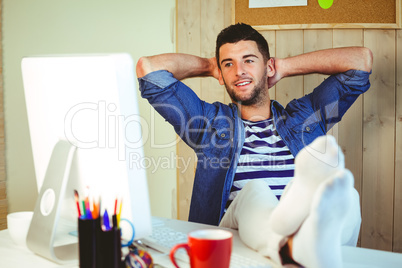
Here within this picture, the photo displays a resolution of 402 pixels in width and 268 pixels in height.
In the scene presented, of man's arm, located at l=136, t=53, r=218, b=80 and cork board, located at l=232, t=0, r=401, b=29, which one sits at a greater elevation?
cork board, located at l=232, t=0, r=401, b=29

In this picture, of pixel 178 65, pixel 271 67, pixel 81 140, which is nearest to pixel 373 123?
pixel 271 67

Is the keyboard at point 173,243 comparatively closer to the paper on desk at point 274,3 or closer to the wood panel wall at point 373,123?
the wood panel wall at point 373,123

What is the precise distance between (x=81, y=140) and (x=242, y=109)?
3.53ft

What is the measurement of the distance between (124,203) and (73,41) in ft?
5.36

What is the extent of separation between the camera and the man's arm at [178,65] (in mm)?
1580

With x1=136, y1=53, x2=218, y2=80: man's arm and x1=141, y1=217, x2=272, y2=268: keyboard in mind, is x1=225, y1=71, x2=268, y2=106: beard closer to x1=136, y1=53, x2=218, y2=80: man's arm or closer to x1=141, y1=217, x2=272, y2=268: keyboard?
x1=136, y1=53, x2=218, y2=80: man's arm

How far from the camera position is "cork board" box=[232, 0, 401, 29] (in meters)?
1.94

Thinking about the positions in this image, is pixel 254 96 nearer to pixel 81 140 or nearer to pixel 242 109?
pixel 242 109

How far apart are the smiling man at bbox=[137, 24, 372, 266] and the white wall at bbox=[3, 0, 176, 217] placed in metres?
0.49

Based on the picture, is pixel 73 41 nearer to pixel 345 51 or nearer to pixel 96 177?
pixel 345 51

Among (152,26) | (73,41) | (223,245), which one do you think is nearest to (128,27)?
(152,26)

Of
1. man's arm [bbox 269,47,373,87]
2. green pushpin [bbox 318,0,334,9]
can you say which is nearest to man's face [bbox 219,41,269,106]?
man's arm [bbox 269,47,373,87]

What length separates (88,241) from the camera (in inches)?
23.8

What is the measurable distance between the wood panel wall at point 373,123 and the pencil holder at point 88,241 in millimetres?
1567
